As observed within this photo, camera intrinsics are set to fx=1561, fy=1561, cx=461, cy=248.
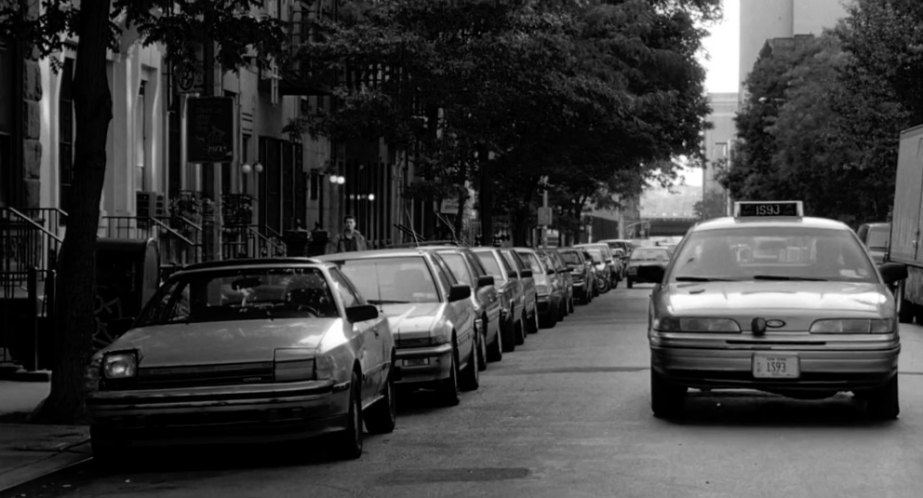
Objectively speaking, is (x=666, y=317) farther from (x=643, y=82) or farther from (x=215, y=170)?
(x=643, y=82)

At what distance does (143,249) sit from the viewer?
17.8 meters

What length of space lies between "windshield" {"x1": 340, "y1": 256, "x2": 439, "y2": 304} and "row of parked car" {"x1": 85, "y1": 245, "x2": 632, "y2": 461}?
22.1 inches

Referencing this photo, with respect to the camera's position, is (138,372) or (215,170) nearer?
(138,372)

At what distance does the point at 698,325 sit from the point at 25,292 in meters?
9.96

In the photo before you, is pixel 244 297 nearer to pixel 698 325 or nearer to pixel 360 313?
pixel 360 313

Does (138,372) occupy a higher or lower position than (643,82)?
lower

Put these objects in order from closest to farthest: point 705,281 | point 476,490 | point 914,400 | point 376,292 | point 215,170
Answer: point 476,490, point 705,281, point 914,400, point 376,292, point 215,170

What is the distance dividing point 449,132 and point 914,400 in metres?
22.4

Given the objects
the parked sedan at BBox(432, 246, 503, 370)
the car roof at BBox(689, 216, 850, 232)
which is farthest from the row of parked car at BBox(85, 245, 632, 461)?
the parked sedan at BBox(432, 246, 503, 370)

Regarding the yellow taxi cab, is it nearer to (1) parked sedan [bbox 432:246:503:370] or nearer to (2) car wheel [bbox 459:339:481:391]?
(2) car wheel [bbox 459:339:481:391]

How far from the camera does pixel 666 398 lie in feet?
42.4

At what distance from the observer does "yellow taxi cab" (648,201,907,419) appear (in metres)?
12.1

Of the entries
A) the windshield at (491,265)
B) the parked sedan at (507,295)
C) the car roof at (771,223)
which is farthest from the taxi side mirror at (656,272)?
the windshield at (491,265)

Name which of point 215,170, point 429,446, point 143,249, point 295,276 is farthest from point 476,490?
point 215,170
